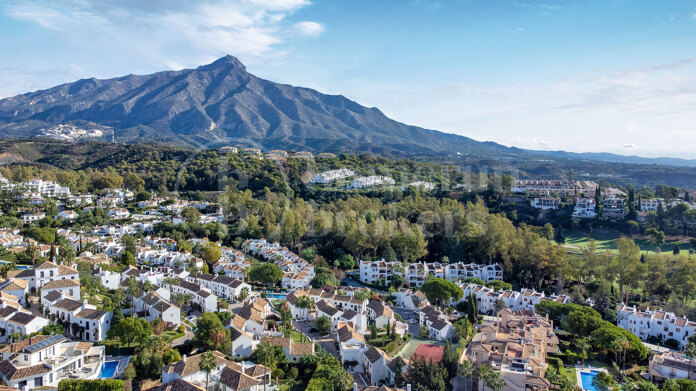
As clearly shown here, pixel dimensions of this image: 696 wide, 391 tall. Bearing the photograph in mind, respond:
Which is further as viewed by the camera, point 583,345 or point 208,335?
point 583,345

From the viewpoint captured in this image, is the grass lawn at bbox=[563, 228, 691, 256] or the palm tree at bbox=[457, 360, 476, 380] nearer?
the palm tree at bbox=[457, 360, 476, 380]

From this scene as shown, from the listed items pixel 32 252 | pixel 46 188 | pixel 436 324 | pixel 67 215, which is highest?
pixel 46 188

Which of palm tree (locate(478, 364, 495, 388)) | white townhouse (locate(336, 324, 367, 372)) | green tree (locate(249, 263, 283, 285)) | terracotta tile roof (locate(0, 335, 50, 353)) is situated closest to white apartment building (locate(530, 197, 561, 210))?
green tree (locate(249, 263, 283, 285))

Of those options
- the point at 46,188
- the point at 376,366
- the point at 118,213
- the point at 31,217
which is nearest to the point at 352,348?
the point at 376,366

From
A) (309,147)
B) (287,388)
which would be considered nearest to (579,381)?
(287,388)

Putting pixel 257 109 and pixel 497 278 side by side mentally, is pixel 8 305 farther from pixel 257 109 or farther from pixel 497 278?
pixel 257 109

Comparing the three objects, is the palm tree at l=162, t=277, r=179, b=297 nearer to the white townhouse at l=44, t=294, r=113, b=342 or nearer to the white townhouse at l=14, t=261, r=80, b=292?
the white townhouse at l=14, t=261, r=80, b=292

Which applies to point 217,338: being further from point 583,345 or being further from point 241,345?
point 583,345
